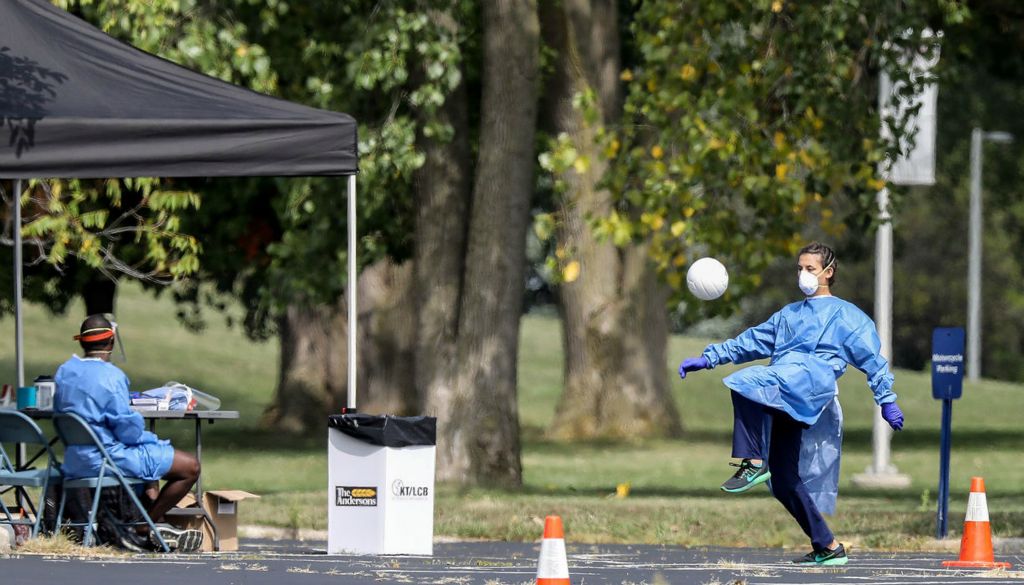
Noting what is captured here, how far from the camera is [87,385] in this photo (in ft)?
39.2

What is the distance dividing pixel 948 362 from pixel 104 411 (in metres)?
5.80

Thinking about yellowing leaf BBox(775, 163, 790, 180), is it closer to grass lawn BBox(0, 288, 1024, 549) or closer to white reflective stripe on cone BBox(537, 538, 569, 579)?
grass lawn BBox(0, 288, 1024, 549)

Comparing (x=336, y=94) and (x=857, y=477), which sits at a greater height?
(x=336, y=94)

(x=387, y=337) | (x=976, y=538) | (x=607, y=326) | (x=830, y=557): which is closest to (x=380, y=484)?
(x=830, y=557)

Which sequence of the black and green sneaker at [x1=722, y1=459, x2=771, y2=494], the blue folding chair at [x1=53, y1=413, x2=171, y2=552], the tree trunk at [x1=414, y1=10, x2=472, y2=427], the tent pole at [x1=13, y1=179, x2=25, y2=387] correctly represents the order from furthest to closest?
the tree trunk at [x1=414, y1=10, x2=472, y2=427] < the tent pole at [x1=13, y1=179, x2=25, y2=387] < the blue folding chair at [x1=53, y1=413, x2=171, y2=552] < the black and green sneaker at [x1=722, y1=459, x2=771, y2=494]

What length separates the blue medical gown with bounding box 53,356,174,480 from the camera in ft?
39.2

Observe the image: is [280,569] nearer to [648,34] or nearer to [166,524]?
[166,524]

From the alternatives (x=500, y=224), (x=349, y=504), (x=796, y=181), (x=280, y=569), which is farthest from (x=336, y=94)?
(x=280, y=569)

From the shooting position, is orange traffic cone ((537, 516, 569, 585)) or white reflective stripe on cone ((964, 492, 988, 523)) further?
white reflective stripe on cone ((964, 492, 988, 523))

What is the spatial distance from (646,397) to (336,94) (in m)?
11.3

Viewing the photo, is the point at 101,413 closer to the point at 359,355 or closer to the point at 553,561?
the point at 553,561

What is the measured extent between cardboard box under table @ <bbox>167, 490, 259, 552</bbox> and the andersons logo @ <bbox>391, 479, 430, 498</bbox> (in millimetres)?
1065

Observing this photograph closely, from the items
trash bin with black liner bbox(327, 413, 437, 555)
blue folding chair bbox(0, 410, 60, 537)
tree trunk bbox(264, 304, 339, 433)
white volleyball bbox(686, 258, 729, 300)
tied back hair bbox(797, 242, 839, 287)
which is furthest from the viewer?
tree trunk bbox(264, 304, 339, 433)

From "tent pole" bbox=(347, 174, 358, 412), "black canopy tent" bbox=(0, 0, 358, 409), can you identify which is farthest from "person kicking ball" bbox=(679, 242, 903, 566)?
"black canopy tent" bbox=(0, 0, 358, 409)
